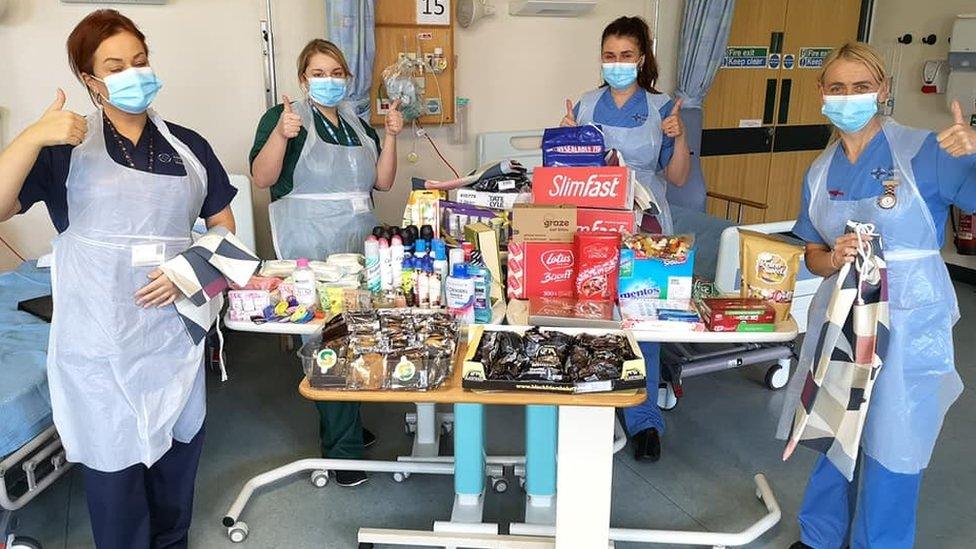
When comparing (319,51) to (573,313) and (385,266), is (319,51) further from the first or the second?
(573,313)

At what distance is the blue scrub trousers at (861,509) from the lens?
2.07 m

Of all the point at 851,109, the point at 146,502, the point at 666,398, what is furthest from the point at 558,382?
the point at 666,398

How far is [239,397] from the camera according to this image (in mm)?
3588

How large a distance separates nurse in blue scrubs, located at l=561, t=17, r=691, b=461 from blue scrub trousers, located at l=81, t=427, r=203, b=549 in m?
1.65

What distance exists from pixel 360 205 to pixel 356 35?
5.20 feet

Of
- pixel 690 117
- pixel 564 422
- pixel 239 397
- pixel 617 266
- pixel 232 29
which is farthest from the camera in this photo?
pixel 690 117

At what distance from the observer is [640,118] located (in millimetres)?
2869

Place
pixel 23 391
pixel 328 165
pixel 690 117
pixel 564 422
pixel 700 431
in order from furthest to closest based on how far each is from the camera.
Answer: pixel 690 117 → pixel 700 431 → pixel 328 165 → pixel 23 391 → pixel 564 422

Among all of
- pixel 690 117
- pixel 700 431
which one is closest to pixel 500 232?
pixel 700 431

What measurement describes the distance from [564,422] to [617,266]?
49 cm

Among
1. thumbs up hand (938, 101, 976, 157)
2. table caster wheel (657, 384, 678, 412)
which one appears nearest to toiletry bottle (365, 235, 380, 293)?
thumbs up hand (938, 101, 976, 157)

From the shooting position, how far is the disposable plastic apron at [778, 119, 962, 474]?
193 cm

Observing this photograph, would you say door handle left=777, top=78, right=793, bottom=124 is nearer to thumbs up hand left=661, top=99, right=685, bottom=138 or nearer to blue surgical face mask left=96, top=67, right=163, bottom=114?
thumbs up hand left=661, top=99, right=685, bottom=138

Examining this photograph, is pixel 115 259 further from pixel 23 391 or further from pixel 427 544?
pixel 427 544
